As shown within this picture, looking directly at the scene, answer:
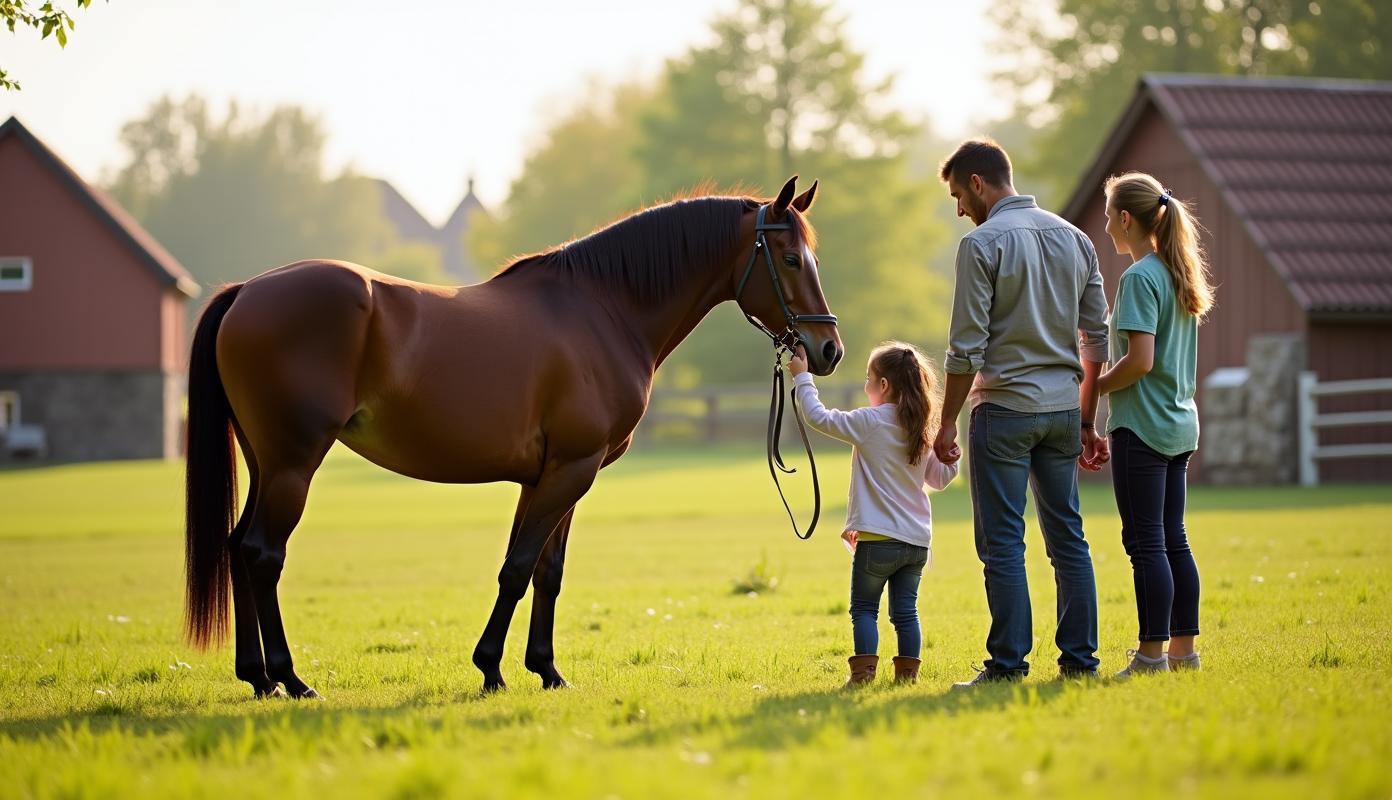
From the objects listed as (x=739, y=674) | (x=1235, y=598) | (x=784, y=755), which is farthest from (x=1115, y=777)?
(x=1235, y=598)

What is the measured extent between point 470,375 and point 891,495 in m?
1.98

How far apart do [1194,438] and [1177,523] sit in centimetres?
40

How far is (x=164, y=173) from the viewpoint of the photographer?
84.9 meters

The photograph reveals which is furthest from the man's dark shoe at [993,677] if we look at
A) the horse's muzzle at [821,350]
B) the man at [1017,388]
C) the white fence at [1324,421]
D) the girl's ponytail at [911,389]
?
the white fence at [1324,421]

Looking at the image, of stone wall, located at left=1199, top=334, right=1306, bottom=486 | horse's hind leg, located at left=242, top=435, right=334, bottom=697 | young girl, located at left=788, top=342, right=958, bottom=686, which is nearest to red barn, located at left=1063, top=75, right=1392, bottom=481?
stone wall, located at left=1199, top=334, right=1306, bottom=486

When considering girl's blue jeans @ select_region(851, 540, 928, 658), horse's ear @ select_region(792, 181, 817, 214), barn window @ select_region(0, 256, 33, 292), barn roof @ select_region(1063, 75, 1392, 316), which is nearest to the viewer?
girl's blue jeans @ select_region(851, 540, 928, 658)

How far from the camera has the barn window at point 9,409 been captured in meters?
40.1

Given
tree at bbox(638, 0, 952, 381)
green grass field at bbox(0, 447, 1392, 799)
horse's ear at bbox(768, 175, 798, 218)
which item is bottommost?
green grass field at bbox(0, 447, 1392, 799)

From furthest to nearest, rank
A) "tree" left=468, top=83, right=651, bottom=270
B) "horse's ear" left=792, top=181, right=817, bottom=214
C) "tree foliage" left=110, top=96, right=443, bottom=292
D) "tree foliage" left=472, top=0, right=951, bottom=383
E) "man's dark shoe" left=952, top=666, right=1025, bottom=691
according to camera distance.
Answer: "tree foliage" left=110, top=96, right=443, bottom=292 < "tree" left=468, top=83, right=651, bottom=270 < "tree foliage" left=472, top=0, right=951, bottom=383 < "horse's ear" left=792, top=181, right=817, bottom=214 < "man's dark shoe" left=952, top=666, right=1025, bottom=691

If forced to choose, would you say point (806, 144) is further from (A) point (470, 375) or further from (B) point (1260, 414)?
(A) point (470, 375)

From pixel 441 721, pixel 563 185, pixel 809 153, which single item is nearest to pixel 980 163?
pixel 441 721

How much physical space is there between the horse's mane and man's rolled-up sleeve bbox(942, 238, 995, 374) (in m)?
1.15

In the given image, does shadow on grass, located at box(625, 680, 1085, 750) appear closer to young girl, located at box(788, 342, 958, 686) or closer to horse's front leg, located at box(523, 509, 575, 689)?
young girl, located at box(788, 342, 958, 686)

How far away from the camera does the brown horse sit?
609cm
